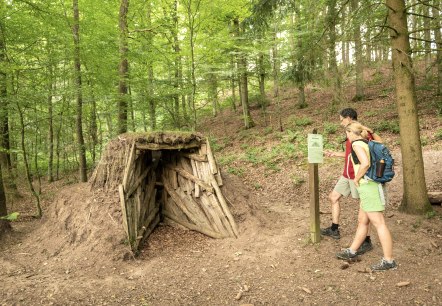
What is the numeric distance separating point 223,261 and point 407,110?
452cm

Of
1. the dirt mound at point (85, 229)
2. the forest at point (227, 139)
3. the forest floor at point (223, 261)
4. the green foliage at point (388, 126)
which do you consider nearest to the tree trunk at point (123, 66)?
the forest at point (227, 139)

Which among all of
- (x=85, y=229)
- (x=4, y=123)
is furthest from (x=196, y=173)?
(x=4, y=123)

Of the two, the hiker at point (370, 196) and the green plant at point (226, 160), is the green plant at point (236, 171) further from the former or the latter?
the hiker at point (370, 196)

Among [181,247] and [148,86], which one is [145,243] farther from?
[148,86]

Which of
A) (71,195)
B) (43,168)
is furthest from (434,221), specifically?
(43,168)

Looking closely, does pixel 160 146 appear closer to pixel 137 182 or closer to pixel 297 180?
pixel 137 182

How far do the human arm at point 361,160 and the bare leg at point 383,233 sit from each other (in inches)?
22.1

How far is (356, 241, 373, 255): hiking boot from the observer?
485cm

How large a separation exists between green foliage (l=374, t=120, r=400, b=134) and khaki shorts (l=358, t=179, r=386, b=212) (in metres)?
8.95

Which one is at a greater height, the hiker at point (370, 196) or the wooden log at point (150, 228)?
the hiker at point (370, 196)

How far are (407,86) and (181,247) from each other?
5.42 meters

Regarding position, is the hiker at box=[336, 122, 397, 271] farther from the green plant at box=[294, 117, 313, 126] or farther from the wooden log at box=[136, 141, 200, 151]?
the green plant at box=[294, 117, 313, 126]

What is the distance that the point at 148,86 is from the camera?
1141 centimetres

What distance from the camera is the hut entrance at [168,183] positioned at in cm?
619
